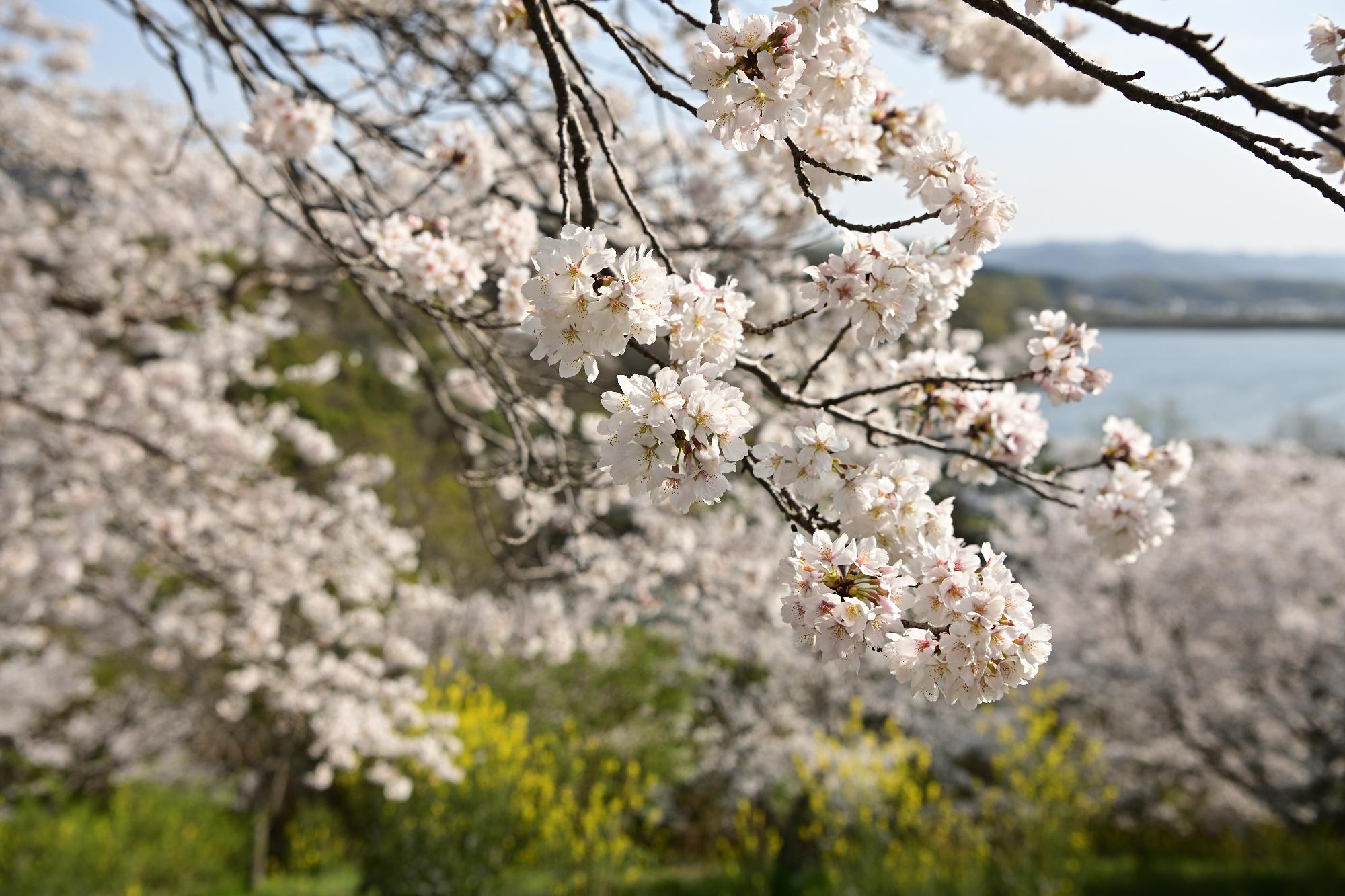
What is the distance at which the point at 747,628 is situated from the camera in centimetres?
855

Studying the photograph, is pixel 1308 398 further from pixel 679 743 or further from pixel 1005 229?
pixel 1005 229

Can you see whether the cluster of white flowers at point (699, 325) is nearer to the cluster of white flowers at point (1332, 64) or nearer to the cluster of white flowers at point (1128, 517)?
the cluster of white flowers at point (1332, 64)

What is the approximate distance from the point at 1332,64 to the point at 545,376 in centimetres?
236

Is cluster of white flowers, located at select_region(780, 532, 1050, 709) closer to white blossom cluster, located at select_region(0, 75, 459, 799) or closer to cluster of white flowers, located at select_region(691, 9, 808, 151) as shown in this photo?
cluster of white flowers, located at select_region(691, 9, 808, 151)

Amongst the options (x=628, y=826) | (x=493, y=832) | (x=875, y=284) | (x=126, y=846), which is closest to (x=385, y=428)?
(x=126, y=846)

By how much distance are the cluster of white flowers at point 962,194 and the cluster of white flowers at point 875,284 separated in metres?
0.06

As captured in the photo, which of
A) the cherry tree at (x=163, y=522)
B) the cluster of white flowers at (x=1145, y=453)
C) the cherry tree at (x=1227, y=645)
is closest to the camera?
the cluster of white flowers at (x=1145, y=453)

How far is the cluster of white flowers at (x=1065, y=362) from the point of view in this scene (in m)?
1.72

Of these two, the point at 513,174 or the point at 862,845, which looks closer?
the point at 513,174

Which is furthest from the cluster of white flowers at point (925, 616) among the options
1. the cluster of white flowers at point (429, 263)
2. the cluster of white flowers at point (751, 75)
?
the cluster of white flowers at point (429, 263)

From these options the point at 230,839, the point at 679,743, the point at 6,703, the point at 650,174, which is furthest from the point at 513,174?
the point at 6,703

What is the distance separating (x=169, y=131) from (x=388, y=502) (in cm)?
516

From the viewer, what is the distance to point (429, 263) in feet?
5.70

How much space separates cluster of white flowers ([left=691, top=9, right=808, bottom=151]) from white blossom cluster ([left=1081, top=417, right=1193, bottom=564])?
1.11 metres
